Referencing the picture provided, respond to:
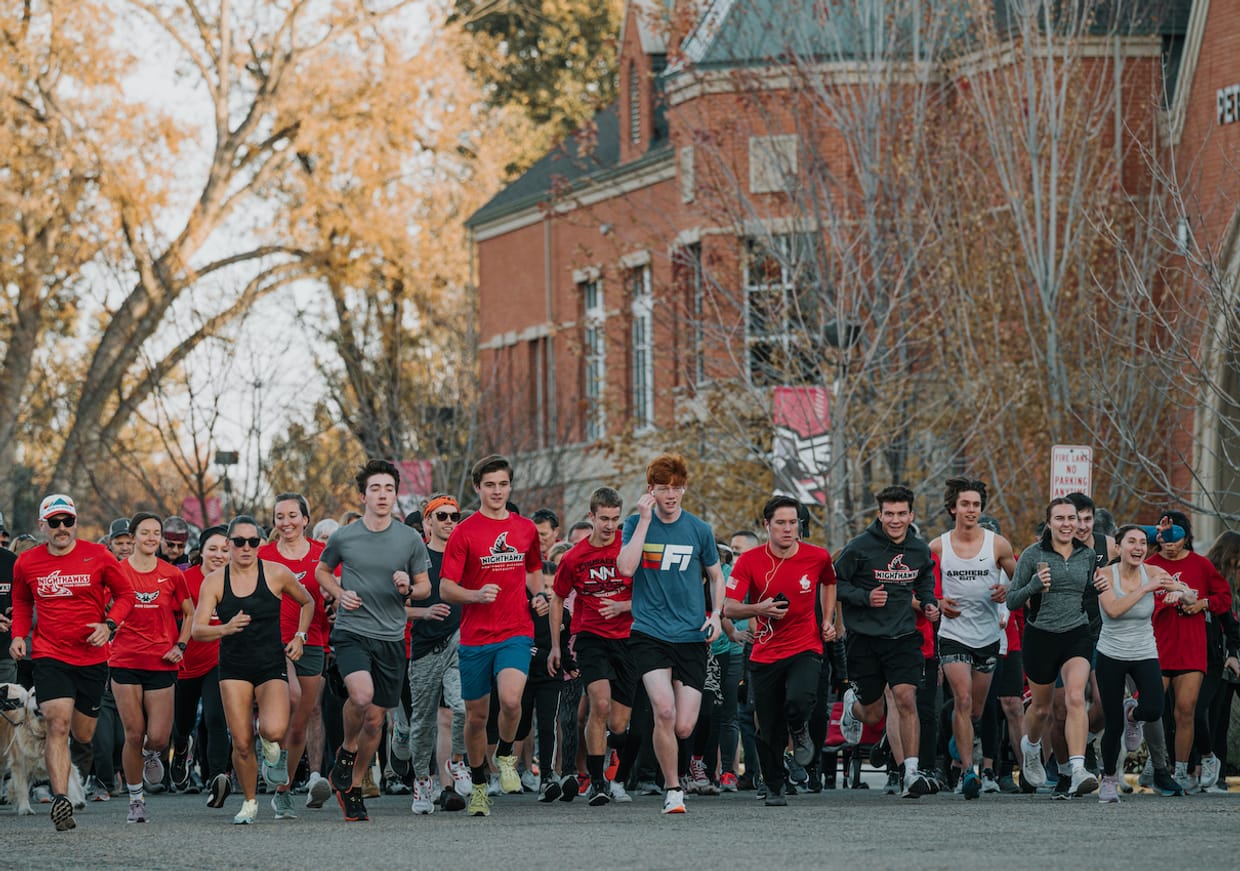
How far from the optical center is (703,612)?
46.9 ft

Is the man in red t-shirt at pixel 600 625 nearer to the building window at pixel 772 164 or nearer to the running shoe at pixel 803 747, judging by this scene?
the running shoe at pixel 803 747

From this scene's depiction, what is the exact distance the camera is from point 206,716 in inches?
644

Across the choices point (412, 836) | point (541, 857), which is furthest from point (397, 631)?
point (541, 857)

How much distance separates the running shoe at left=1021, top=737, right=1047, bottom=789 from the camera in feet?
51.7

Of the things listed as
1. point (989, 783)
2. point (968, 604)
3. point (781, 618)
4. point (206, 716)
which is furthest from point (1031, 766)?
point (206, 716)

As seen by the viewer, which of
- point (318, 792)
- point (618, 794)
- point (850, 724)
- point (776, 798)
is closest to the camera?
point (776, 798)

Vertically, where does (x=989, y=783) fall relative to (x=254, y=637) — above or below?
below

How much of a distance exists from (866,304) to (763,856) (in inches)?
679

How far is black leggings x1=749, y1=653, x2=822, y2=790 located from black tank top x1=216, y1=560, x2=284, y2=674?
124 inches

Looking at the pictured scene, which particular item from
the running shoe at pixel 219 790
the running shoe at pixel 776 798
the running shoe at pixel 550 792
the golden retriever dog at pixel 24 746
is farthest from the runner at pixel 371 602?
the golden retriever dog at pixel 24 746

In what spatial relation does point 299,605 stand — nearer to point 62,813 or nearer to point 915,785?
point 62,813

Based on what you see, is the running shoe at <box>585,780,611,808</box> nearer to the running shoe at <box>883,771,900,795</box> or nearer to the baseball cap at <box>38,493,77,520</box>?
the running shoe at <box>883,771,900,795</box>

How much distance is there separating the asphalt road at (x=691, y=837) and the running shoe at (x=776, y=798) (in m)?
0.09

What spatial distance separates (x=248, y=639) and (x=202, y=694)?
3.64 meters
